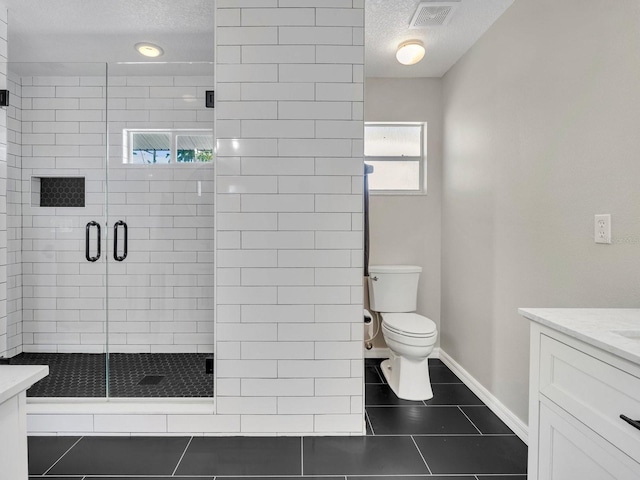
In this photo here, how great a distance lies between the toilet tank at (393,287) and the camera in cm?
279

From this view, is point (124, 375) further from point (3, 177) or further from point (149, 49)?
point (149, 49)

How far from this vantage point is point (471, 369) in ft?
8.20

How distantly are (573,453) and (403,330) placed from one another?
53.3 inches

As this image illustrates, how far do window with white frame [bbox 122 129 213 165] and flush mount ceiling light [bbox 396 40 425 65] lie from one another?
141 centimetres

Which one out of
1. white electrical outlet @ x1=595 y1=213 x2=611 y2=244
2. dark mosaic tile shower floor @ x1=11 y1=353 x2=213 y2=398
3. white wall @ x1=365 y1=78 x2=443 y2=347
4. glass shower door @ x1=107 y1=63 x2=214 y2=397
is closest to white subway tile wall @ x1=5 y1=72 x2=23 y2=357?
dark mosaic tile shower floor @ x1=11 y1=353 x2=213 y2=398

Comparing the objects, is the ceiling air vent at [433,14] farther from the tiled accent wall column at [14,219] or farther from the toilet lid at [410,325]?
the tiled accent wall column at [14,219]

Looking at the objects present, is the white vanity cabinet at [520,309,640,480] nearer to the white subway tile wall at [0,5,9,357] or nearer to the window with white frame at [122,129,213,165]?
the window with white frame at [122,129,213,165]

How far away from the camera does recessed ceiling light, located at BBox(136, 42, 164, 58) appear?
2471 mm

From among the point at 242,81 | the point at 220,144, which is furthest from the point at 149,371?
the point at 242,81

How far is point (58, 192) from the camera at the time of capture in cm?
251

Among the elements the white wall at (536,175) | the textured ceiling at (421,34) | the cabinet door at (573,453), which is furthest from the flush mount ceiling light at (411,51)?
the cabinet door at (573,453)

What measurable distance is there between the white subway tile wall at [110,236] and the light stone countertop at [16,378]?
1.65 metres

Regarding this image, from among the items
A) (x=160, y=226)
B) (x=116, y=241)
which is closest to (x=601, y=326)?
(x=160, y=226)

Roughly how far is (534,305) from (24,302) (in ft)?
10.5
